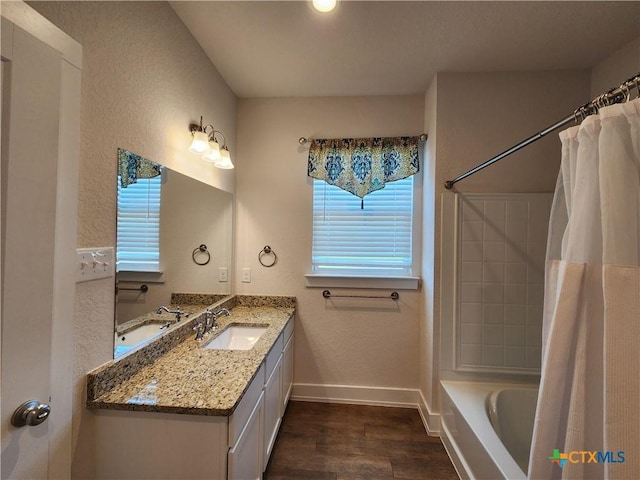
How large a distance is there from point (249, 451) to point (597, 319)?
1.44 m

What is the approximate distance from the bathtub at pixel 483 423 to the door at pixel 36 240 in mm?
1838

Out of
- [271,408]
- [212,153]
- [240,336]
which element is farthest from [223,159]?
[271,408]

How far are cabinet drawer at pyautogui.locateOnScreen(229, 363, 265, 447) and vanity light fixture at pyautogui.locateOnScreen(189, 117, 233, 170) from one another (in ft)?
4.28

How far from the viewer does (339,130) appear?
240 cm

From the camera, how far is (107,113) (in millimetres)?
1091

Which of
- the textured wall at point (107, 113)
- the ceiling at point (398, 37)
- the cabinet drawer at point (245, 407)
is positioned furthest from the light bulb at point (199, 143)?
the cabinet drawer at point (245, 407)

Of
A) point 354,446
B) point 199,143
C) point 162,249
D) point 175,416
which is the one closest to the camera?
point 175,416

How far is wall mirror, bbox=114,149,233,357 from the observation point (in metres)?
1.22

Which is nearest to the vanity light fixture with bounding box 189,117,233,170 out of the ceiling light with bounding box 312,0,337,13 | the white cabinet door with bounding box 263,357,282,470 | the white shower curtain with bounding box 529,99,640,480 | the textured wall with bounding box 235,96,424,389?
the textured wall with bounding box 235,96,424,389

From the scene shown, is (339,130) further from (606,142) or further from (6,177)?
(6,177)

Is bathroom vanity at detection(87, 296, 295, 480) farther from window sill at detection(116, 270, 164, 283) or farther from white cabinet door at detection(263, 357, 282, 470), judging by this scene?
window sill at detection(116, 270, 164, 283)

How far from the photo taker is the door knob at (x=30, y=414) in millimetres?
737

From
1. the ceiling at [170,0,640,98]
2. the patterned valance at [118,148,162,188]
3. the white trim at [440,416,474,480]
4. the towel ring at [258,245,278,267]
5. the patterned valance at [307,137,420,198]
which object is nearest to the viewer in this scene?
the patterned valance at [118,148,162,188]

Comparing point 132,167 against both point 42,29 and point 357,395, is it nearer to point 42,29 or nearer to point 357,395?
point 42,29
